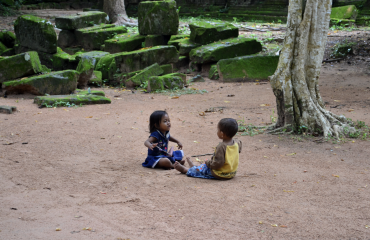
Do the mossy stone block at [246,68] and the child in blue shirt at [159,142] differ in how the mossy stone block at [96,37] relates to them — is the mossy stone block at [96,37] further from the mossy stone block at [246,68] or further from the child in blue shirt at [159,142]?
the child in blue shirt at [159,142]

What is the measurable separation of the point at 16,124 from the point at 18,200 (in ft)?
10.7

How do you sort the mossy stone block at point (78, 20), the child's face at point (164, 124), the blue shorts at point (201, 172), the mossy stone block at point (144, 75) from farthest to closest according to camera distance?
the mossy stone block at point (78, 20) → the mossy stone block at point (144, 75) → the child's face at point (164, 124) → the blue shorts at point (201, 172)

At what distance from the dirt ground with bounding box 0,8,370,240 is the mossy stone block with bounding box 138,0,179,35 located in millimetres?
5996

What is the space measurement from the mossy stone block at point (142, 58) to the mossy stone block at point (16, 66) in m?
2.49

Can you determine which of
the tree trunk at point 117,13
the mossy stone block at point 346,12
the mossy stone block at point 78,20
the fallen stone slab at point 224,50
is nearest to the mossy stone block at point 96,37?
the mossy stone block at point 78,20

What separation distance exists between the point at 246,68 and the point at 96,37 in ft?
18.8

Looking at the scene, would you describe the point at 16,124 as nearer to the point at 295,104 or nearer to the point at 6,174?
the point at 6,174

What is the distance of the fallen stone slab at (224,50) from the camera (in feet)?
36.1

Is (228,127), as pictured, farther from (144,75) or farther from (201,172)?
(144,75)

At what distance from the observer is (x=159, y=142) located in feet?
14.1

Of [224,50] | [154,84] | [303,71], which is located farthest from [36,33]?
[303,71]

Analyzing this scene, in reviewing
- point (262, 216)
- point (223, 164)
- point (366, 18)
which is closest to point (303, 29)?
point (223, 164)

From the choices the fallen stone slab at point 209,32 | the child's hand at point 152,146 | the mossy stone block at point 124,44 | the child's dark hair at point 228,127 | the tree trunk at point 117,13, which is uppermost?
the tree trunk at point 117,13

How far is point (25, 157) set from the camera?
4.37 metres
